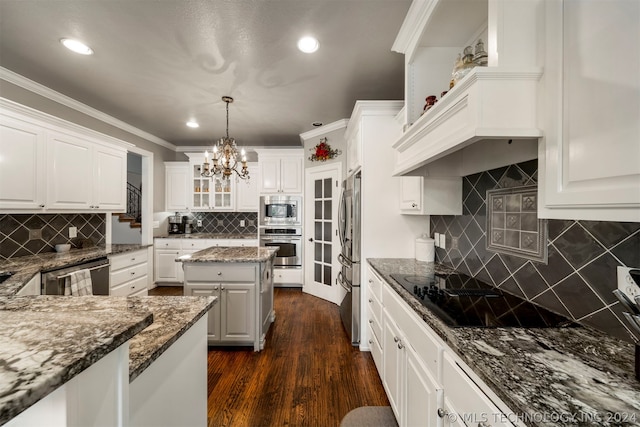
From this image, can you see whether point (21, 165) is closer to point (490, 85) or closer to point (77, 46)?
point (77, 46)

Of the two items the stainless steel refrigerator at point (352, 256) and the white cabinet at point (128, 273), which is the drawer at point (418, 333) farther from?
the white cabinet at point (128, 273)

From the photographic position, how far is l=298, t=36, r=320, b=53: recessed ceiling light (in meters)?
1.92

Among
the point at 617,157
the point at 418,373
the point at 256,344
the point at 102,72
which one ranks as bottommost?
the point at 256,344

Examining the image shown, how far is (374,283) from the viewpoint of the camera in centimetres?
215

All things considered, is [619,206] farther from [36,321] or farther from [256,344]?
[256,344]

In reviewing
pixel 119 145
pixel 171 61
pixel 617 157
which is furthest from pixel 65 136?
pixel 617 157

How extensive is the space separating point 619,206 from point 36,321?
1.35 metres

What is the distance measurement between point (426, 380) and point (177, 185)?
16.1 feet

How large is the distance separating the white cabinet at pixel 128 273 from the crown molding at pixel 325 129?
276 cm

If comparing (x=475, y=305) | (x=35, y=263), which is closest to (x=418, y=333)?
(x=475, y=305)

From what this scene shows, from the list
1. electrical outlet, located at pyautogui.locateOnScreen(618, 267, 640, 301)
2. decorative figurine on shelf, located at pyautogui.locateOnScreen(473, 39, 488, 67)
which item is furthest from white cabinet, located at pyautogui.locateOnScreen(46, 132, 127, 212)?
electrical outlet, located at pyautogui.locateOnScreen(618, 267, 640, 301)

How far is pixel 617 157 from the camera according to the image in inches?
25.5

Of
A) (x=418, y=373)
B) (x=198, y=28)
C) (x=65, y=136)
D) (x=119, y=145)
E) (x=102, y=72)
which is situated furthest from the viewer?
(x=119, y=145)

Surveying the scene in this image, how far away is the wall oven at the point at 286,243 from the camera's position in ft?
14.1
